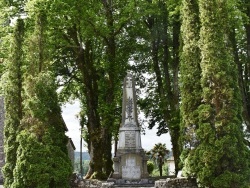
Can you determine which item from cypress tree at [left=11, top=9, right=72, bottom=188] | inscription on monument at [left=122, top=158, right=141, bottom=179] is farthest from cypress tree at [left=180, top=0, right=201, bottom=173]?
cypress tree at [left=11, top=9, right=72, bottom=188]

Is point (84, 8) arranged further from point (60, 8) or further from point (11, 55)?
point (11, 55)

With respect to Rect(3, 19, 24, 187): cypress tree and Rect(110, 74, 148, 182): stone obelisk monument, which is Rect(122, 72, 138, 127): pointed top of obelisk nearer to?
Rect(110, 74, 148, 182): stone obelisk monument

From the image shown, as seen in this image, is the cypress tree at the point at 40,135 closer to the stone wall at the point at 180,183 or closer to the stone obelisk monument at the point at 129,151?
the stone wall at the point at 180,183

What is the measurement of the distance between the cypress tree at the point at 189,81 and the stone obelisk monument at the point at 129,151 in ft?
12.7

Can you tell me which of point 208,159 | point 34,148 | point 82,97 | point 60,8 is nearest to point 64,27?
point 60,8

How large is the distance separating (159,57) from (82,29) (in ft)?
23.0

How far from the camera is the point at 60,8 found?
60.2ft

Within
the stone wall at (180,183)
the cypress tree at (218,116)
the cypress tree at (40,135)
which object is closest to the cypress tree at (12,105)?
the cypress tree at (40,135)

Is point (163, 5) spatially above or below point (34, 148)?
above

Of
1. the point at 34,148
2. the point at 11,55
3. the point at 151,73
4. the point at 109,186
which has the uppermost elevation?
the point at 151,73

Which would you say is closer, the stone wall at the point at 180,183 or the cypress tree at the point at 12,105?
the stone wall at the point at 180,183

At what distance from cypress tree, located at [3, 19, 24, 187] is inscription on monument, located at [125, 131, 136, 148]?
586 centimetres

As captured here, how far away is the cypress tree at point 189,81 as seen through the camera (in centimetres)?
1419

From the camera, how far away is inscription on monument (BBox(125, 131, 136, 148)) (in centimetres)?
1852
